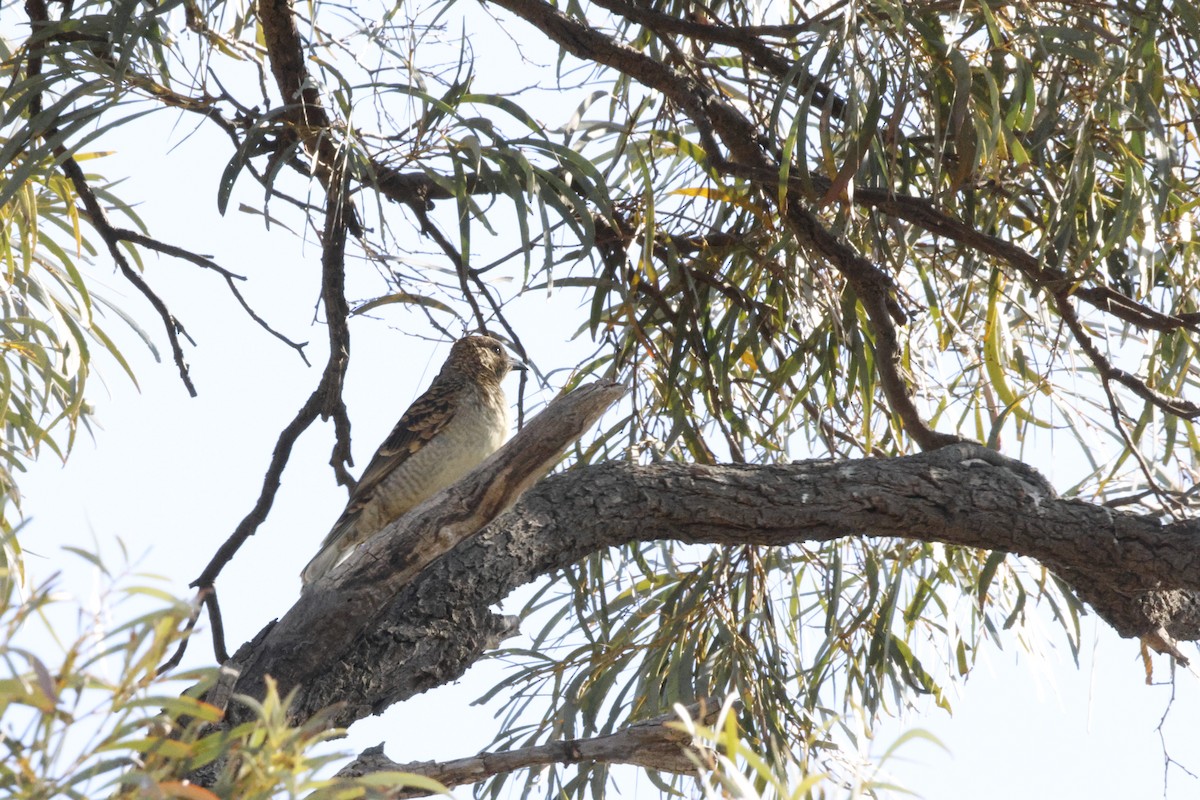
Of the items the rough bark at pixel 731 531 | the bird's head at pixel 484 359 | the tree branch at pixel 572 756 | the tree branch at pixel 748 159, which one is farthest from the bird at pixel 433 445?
the tree branch at pixel 572 756

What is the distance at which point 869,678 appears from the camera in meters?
2.86

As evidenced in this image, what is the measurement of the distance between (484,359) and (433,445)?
0.40 m

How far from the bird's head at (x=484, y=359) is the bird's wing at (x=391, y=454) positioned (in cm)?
9

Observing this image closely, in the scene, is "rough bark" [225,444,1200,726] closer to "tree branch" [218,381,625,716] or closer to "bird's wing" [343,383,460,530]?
"tree branch" [218,381,625,716]

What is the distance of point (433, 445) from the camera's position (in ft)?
10.8

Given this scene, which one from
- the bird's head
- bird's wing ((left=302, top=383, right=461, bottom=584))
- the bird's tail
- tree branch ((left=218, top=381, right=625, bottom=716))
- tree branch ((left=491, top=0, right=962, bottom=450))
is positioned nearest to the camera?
tree branch ((left=218, top=381, right=625, bottom=716))

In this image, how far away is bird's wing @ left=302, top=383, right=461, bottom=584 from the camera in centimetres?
308

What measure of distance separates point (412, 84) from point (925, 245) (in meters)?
1.23

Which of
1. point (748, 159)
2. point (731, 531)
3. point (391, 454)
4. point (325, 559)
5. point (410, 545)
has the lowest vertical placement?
point (410, 545)

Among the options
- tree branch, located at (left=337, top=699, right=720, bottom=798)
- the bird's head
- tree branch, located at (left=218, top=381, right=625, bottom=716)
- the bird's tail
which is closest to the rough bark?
tree branch, located at (left=218, top=381, right=625, bottom=716)

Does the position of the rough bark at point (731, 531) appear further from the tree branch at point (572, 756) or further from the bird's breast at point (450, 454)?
the bird's breast at point (450, 454)

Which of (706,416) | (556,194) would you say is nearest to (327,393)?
(556,194)

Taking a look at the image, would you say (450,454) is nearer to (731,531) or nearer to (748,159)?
(748,159)

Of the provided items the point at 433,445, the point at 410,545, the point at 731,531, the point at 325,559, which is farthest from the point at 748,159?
the point at 325,559
